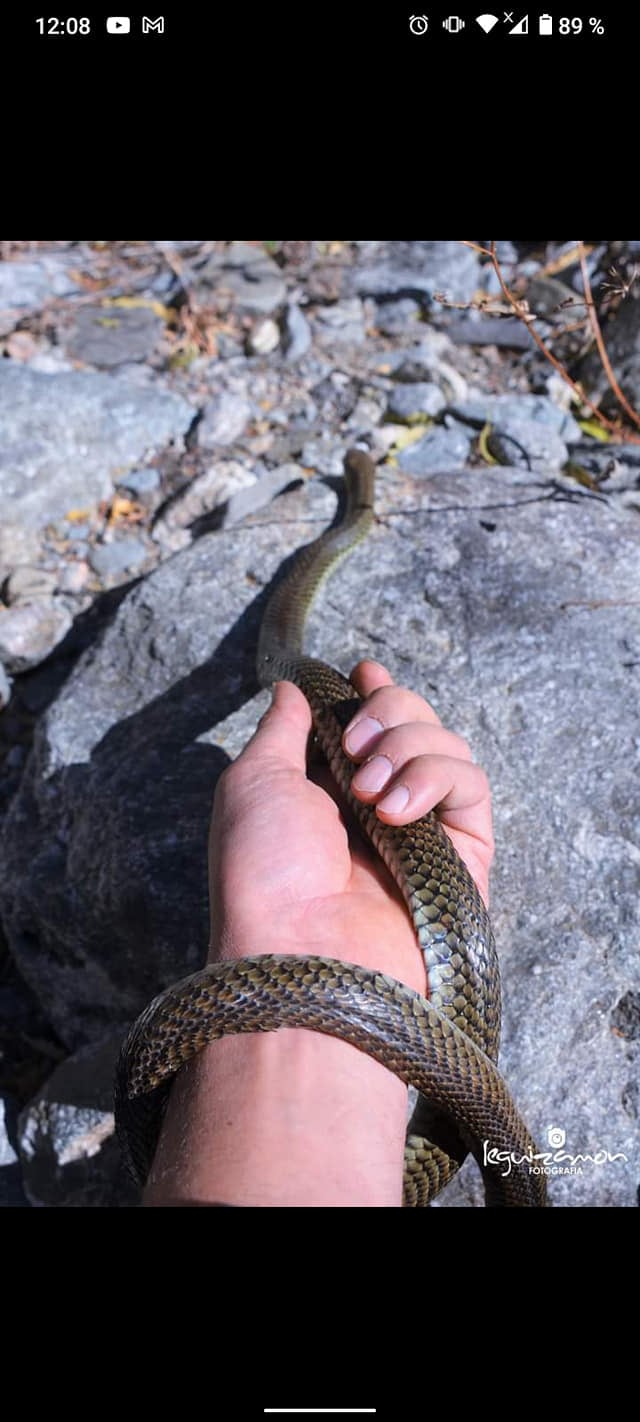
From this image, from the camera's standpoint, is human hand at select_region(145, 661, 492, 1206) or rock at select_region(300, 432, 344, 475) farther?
rock at select_region(300, 432, 344, 475)

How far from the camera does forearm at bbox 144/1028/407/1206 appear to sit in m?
2.10

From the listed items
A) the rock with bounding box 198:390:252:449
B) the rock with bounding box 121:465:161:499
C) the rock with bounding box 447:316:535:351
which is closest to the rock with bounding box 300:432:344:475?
the rock with bounding box 198:390:252:449

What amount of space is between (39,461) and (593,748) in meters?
3.20

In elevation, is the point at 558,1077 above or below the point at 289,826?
below

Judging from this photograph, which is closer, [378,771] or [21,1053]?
[378,771]

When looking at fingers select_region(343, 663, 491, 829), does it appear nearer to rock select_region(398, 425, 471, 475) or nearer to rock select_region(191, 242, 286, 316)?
rock select_region(398, 425, 471, 475)

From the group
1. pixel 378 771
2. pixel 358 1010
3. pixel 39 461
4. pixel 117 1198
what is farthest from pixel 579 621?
pixel 39 461

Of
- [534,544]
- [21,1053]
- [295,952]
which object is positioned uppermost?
[534,544]

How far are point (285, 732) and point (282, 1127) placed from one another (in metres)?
1.13

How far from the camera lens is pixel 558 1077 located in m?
2.81

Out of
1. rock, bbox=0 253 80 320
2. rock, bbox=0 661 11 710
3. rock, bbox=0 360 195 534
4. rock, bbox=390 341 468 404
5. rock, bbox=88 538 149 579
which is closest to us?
rock, bbox=0 661 11 710

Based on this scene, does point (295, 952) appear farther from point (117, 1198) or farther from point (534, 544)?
point (534, 544)

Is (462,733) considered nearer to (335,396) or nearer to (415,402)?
(415,402)

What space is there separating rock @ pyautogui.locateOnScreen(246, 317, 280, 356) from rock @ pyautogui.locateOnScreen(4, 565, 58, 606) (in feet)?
6.72
